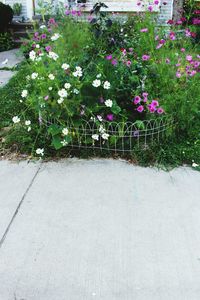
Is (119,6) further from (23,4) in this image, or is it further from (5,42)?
(5,42)

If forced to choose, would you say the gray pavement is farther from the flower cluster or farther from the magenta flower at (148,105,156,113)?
the magenta flower at (148,105,156,113)

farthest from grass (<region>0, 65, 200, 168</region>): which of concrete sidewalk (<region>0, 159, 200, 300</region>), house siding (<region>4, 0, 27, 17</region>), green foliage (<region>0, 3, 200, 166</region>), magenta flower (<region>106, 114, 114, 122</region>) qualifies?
house siding (<region>4, 0, 27, 17</region>)

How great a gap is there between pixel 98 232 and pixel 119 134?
4.11 ft

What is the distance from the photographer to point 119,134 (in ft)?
11.8

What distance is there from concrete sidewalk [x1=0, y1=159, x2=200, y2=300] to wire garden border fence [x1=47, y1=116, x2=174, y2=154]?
211 millimetres

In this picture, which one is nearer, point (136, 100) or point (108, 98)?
point (136, 100)

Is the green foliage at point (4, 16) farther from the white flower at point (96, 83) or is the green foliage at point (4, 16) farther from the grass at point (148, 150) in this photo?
the white flower at point (96, 83)

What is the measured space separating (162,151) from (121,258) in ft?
4.90

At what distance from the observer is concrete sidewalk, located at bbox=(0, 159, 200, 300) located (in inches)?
84.5

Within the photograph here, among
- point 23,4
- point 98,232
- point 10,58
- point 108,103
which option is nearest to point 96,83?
point 108,103

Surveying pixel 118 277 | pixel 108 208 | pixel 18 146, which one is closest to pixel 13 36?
pixel 18 146

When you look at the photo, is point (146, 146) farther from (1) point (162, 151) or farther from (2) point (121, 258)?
(2) point (121, 258)

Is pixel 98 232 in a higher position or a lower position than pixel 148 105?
lower

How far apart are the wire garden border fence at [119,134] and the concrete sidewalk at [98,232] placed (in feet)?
0.69
